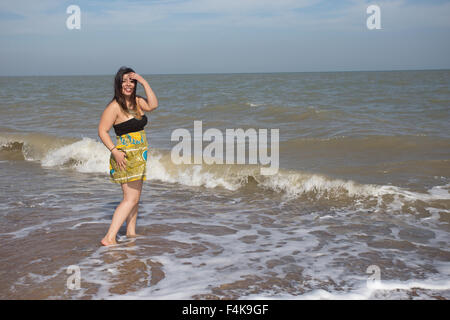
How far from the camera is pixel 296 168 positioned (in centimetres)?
930

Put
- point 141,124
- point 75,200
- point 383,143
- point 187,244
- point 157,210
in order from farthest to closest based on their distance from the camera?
point 383,143 < point 75,200 < point 157,210 < point 187,244 < point 141,124

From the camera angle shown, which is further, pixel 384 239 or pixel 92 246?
pixel 384 239

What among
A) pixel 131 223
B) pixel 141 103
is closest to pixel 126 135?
pixel 141 103

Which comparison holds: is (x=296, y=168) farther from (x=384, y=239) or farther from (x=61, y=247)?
(x=61, y=247)

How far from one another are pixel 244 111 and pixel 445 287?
1595cm

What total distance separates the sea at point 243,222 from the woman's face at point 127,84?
1727 mm

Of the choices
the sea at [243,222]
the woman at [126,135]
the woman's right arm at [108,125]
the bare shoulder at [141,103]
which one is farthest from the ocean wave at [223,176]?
the woman's right arm at [108,125]

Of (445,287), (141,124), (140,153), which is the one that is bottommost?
(445,287)

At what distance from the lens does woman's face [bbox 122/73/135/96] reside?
14.7ft

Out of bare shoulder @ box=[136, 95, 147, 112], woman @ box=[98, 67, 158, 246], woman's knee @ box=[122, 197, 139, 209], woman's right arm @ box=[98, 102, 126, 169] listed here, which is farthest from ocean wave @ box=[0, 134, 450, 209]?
woman's right arm @ box=[98, 102, 126, 169]

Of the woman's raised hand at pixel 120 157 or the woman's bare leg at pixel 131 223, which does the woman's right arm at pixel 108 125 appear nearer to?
the woman's raised hand at pixel 120 157

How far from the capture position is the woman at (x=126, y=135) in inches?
175
